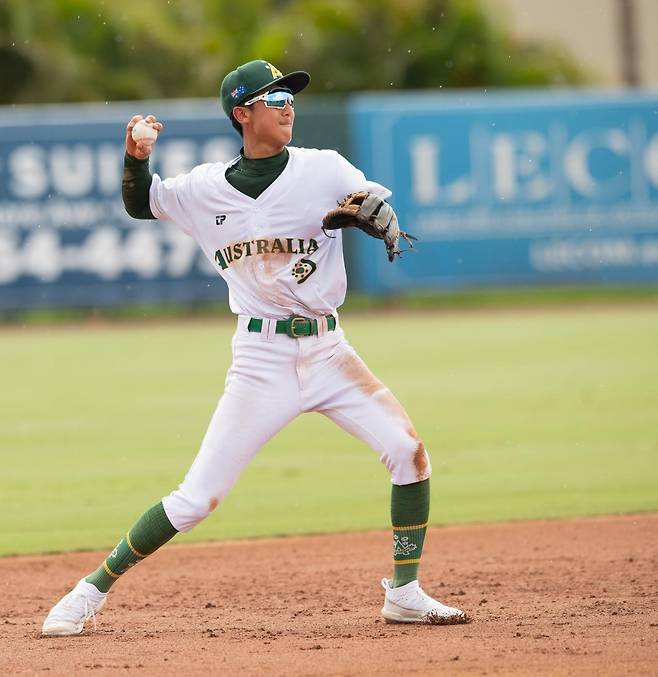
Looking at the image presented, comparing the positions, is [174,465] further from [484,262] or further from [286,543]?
[484,262]

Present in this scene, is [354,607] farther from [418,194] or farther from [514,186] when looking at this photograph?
[514,186]

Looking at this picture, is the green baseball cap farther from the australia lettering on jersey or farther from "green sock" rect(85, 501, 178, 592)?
"green sock" rect(85, 501, 178, 592)

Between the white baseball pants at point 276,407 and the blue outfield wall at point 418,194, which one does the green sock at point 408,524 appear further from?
the blue outfield wall at point 418,194

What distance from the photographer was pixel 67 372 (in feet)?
53.9

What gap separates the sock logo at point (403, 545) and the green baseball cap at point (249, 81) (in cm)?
189

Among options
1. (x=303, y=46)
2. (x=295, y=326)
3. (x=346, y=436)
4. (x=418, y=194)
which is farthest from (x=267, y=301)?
(x=303, y=46)

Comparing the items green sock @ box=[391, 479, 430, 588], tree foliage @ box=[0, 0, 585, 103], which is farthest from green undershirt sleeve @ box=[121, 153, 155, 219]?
tree foliage @ box=[0, 0, 585, 103]

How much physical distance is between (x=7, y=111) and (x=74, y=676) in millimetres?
22596

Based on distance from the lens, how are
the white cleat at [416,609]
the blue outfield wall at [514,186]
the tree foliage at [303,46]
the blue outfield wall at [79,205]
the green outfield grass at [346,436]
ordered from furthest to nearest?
the tree foliage at [303,46], the blue outfield wall at [514,186], the blue outfield wall at [79,205], the green outfield grass at [346,436], the white cleat at [416,609]

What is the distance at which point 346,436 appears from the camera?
12.0m

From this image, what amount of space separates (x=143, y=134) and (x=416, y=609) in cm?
222

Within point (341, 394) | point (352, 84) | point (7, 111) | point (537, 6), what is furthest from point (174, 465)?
point (537, 6)

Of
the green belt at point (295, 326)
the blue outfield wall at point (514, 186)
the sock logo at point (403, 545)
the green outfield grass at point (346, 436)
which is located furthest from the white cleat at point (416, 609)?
the blue outfield wall at point (514, 186)

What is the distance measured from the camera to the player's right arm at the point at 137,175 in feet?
19.1
